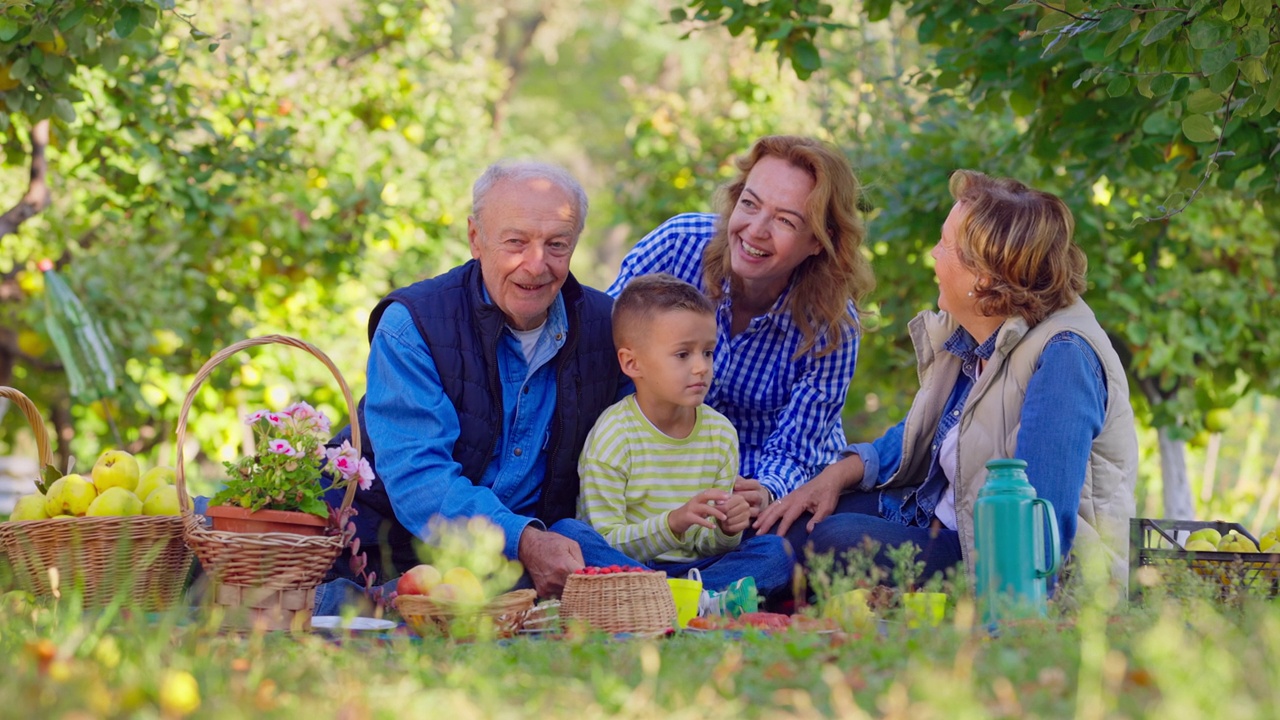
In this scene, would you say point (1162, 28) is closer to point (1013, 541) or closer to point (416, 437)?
point (1013, 541)

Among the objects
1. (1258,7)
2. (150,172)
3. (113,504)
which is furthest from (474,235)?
(150,172)

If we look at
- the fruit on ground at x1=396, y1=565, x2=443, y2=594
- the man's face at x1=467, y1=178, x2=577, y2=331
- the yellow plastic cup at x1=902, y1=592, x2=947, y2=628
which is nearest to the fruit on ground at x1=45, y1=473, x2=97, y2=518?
the fruit on ground at x1=396, y1=565, x2=443, y2=594

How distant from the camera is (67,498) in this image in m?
3.67

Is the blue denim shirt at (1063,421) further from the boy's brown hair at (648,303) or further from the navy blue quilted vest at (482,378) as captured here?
the navy blue quilted vest at (482,378)

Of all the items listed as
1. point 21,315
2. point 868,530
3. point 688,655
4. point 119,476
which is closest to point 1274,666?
point 688,655

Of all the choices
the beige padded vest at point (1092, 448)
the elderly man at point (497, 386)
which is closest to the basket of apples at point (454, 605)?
the elderly man at point (497, 386)

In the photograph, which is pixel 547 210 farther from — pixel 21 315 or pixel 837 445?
pixel 21 315

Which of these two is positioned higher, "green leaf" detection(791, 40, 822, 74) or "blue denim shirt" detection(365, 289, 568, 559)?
"green leaf" detection(791, 40, 822, 74)

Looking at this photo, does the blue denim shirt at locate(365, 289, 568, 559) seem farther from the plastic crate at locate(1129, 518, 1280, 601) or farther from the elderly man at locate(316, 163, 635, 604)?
the plastic crate at locate(1129, 518, 1280, 601)

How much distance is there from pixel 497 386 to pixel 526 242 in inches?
18.8

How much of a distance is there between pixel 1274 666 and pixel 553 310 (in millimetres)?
2582

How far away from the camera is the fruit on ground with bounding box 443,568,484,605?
307 centimetres

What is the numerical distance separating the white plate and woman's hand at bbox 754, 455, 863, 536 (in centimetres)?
146

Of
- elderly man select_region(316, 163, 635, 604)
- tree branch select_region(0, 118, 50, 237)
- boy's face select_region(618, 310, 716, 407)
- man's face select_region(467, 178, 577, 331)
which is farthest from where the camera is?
tree branch select_region(0, 118, 50, 237)
